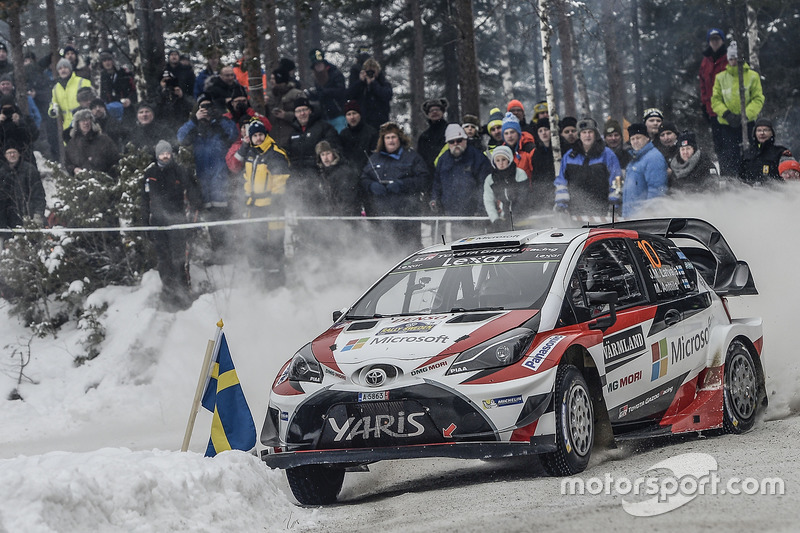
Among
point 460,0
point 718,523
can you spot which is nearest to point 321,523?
point 718,523

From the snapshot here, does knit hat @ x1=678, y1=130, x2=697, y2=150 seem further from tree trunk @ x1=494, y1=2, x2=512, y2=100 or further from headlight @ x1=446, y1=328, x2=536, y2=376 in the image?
tree trunk @ x1=494, y1=2, x2=512, y2=100

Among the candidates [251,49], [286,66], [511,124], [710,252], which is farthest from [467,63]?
[710,252]

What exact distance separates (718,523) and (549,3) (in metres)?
12.7

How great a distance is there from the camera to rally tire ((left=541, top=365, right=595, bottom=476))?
662 cm

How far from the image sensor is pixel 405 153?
47.9ft

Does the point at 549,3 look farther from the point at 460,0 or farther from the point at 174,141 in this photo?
the point at 174,141

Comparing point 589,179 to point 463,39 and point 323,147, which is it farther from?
point 463,39

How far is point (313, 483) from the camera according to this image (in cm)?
721

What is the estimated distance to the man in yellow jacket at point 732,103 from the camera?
17281 millimetres

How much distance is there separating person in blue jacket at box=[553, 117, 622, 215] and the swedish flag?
7.19m

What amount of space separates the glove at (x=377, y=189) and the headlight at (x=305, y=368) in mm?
7418

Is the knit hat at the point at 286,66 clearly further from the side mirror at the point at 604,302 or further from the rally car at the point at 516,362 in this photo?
the side mirror at the point at 604,302

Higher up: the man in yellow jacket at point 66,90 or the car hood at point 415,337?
the man in yellow jacket at point 66,90

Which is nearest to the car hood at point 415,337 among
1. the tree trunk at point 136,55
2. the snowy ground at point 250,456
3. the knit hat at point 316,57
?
the snowy ground at point 250,456
